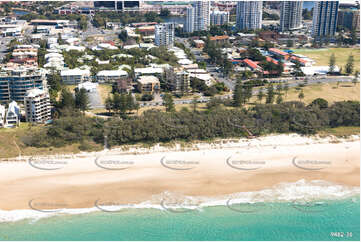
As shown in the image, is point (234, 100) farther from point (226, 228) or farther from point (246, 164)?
point (226, 228)

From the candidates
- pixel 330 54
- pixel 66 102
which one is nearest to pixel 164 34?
pixel 330 54

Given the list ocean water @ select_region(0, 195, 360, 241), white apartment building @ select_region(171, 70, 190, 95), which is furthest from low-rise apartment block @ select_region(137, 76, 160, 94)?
ocean water @ select_region(0, 195, 360, 241)

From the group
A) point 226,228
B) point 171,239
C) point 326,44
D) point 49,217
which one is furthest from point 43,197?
point 326,44

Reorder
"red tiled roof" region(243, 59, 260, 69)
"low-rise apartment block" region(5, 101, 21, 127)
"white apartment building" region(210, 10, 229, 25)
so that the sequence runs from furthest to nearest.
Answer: "white apartment building" region(210, 10, 229, 25) → "red tiled roof" region(243, 59, 260, 69) → "low-rise apartment block" region(5, 101, 21, 127)

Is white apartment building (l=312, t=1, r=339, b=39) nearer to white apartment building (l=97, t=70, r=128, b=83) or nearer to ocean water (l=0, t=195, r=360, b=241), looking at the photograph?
white apartment building (l=97, t=70, r=128, b=83)

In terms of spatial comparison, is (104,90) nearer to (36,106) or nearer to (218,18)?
(36,106)

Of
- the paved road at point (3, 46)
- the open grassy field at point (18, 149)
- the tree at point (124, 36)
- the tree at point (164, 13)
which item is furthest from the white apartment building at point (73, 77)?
the tree at point (164, 13)

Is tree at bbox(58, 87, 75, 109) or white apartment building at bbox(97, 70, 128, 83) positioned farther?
white apartment building at bbox(97, 70, 128, 83)
